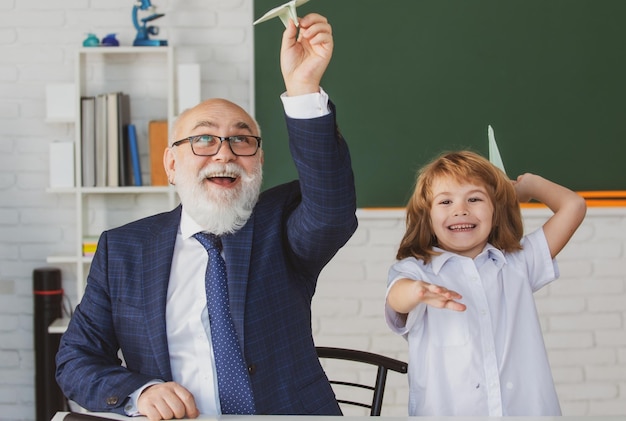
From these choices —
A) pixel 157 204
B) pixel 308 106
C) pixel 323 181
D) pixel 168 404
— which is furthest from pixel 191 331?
pixel 157 204

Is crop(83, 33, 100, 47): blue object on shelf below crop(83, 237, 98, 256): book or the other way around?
the other way around

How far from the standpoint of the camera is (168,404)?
145cm

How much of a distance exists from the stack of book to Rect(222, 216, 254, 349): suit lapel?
160 cm

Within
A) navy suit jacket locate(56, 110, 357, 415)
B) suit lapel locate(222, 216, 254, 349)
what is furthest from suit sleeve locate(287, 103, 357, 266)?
suit lapel locate(222, 216, 254, 349)

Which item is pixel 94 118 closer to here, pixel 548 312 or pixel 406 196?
pixel 406 196

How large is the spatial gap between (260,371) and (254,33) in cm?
204

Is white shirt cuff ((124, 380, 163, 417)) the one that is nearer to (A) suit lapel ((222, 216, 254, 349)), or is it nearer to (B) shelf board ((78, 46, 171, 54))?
(A) suit lapel ((222, 216, 254, 349))

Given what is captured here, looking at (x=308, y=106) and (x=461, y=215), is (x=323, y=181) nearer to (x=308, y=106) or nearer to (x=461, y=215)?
(x=308, y=106)

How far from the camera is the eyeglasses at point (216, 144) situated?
1887 mm

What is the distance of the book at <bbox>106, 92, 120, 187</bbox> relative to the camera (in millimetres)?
3316

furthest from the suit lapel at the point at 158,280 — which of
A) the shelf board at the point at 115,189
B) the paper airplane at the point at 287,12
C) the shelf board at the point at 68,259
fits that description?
the shelf board at the point at 68,259

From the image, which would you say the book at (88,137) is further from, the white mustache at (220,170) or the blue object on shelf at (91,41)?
the white mustache at (220,170)

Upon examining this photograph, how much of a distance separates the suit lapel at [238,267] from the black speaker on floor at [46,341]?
1.82 metres

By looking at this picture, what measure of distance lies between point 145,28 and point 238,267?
6.13ft
